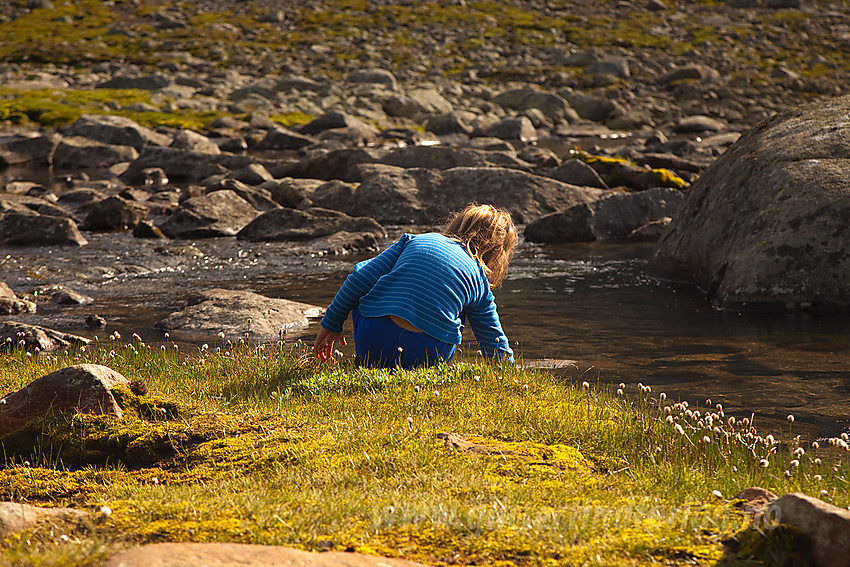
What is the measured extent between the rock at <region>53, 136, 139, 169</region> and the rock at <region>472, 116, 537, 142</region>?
19.9 m

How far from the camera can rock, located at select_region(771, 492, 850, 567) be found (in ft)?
12.4

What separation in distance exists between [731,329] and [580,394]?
5.65 metres

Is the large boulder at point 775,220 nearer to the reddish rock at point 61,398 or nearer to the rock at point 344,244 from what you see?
the rock at point 344,244

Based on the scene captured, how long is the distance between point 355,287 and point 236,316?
532 cm

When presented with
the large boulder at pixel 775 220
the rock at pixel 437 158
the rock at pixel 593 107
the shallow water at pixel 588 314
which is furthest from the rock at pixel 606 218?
the rock at pixel 593 107

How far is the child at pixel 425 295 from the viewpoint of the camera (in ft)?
26.3

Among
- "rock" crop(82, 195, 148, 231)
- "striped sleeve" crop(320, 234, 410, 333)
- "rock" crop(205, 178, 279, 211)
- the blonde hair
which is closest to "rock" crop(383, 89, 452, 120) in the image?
"rock" crop(205, 178, 279, 211)

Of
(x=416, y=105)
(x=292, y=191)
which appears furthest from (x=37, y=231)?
(x=416, y=105)

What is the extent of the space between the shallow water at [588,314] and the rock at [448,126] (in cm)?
3103

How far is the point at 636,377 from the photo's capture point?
9992 millimetres

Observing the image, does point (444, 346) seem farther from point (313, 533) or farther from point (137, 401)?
point (313, 533)

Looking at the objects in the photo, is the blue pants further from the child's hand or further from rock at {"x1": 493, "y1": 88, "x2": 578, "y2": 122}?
rock at {"x1": 493, "y1": 88, "x2": 578, "y2": 122}

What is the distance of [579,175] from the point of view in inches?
1056

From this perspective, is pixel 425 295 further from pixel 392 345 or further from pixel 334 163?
pixel 334 163
